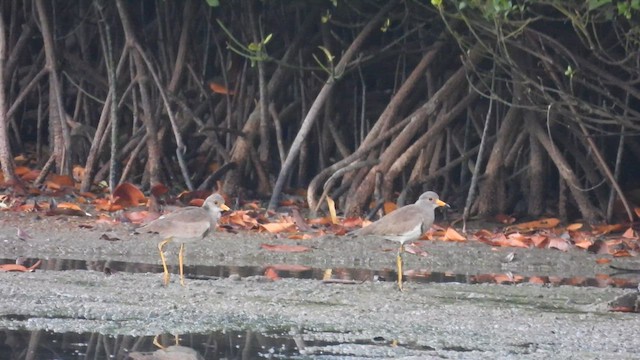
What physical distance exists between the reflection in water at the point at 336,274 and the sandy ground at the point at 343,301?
0.16 ft

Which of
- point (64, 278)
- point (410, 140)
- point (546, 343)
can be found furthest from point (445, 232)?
point (546, 343)

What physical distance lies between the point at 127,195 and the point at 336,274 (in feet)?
9.70

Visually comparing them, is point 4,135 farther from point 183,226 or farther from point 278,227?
point 183,226

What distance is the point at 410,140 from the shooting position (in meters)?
11.0

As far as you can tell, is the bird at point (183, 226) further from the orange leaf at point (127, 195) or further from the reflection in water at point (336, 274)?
the orange leaf at point (127, 195)

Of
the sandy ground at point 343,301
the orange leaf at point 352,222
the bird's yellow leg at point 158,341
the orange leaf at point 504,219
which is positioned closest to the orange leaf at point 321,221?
the orange leaf at point 352,222

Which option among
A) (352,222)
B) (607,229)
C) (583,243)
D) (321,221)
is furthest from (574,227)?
(321,221)

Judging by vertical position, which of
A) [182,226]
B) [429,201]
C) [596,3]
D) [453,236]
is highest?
[596,3]

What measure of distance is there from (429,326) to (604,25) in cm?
502

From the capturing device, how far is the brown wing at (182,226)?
7988mm

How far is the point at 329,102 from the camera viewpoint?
1209 cm

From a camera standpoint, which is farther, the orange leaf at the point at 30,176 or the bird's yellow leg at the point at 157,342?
the orange leaf at the point at 30,176

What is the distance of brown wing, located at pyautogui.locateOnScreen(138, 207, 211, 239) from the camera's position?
799 cm

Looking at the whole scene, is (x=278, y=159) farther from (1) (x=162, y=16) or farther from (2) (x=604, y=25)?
(2) (x=604, y=25)
